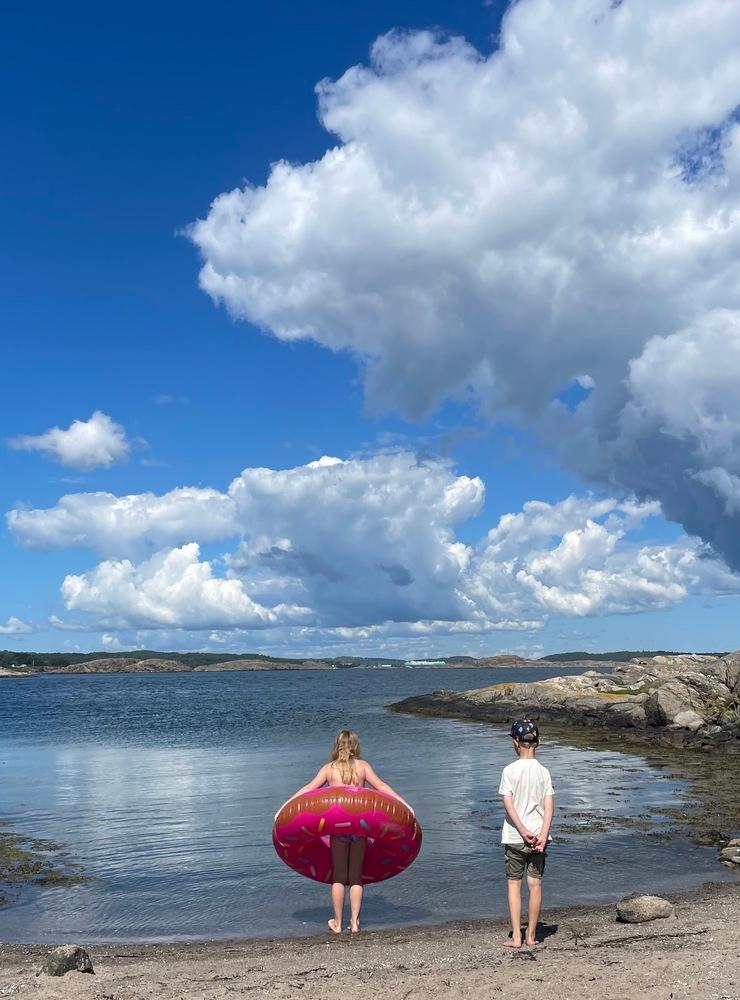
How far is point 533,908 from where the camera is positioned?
880cm

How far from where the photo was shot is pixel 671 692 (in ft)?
128

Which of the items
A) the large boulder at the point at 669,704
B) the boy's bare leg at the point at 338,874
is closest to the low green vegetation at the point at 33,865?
the boy's bare leg at the point at 338,874

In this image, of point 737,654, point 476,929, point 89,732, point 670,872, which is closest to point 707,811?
point 670,872

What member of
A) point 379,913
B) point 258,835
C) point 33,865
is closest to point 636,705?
point 258,835

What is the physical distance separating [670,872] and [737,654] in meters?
33.2

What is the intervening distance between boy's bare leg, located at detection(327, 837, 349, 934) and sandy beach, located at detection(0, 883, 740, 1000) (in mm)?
165

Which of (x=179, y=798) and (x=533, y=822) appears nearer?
(x=533, y=822)

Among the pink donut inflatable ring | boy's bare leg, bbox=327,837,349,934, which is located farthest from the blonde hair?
boy's bare leg, bbox=327,837,349,934

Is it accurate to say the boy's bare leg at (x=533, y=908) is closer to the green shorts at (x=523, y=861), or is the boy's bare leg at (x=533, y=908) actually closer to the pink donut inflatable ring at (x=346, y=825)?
the green shorts at (x=523, y=861)

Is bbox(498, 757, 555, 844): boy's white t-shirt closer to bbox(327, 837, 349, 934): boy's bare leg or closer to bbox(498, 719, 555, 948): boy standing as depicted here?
bbox(498, 719, 555, 948): boy standing

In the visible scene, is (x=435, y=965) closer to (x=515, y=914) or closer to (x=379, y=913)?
(x=515, y=914)

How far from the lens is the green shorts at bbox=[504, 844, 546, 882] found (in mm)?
8562

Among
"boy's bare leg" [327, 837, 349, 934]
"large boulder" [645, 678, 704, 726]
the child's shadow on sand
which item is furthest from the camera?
"large boulder" [645, 678, 704, 726]

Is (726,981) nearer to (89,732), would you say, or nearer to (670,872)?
(670,872)
